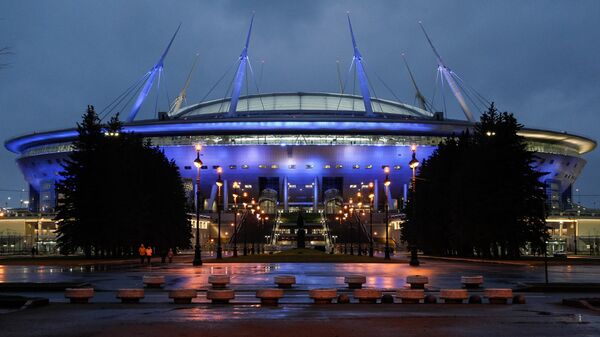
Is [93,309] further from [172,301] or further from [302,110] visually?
[302,110]

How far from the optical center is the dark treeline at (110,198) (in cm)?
5431

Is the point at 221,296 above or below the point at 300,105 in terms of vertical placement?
below

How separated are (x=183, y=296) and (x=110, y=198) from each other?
121 ft

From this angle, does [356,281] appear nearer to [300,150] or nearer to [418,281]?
[418,281]

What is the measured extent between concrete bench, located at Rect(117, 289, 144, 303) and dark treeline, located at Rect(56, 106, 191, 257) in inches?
1393

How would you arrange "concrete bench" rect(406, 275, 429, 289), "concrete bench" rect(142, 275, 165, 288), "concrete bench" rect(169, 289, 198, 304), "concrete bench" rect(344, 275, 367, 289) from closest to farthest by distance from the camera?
"concrete bench" rect(169, 289, 198, 304) → "concrete bench" rect(406, 275, 429, 289) → "concrete bench" rect(344, 275, 367, 289) → "concrete bench" rect(142, 275, 165, 288)

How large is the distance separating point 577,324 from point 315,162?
113977 mm

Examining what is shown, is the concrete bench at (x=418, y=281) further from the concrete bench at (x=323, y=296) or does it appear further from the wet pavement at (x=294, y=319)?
the concrete bench at (x=323, y=296)

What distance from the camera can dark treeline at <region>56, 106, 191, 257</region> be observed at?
54312 mm

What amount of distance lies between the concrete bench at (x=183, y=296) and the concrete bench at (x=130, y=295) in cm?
92

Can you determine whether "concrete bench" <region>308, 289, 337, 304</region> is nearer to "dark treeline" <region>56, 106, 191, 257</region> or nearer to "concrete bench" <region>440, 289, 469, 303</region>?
"concrete bench" <region>440, 289, 469, 303</region>

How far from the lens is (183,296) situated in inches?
752

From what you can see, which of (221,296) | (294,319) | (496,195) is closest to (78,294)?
(221,296)

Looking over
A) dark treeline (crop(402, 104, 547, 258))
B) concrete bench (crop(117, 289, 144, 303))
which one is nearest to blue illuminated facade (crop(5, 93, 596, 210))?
dark treeline (crop(402, 104, 547, 258))
